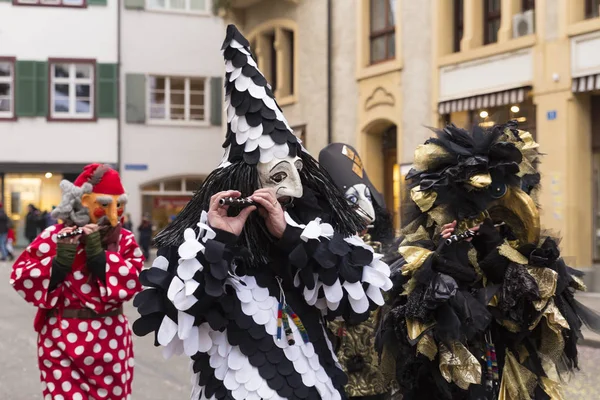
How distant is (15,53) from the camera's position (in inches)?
1027

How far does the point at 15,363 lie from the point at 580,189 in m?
8.79

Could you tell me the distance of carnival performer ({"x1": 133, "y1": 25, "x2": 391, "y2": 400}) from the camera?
275 centimetres

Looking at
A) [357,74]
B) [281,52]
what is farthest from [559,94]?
[281,52]

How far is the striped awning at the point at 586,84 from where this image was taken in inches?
488

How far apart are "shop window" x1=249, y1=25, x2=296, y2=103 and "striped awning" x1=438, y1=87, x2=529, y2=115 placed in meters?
5.50

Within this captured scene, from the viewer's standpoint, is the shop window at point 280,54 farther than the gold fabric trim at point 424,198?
Yes

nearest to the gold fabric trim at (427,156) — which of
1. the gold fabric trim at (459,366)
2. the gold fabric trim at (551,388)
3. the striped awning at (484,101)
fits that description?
the gold fabric trim at (459,366)

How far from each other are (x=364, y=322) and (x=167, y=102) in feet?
77.9

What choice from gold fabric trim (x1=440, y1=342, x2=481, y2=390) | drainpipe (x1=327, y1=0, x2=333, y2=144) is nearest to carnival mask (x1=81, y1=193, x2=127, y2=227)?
gold fabric trim (x1=440, y1=342, x2=481, y2=390)

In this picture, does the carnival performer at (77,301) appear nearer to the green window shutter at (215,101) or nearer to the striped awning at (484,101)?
the striped awning at (484,101)

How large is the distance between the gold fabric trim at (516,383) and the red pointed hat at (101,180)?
246cm

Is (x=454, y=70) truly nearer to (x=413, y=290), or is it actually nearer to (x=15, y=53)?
(x=413, y=290)

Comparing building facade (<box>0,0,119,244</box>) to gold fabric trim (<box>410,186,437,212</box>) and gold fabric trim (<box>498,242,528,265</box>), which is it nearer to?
gold fabric trim (<box>410,186,437,212</box>)

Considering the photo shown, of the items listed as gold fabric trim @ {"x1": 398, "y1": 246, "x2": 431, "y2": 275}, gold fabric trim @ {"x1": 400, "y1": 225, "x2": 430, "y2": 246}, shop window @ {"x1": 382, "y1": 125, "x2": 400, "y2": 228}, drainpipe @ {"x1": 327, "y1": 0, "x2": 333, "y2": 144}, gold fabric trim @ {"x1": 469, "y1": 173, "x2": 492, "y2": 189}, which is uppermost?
drainpipe @ {"x1": 327, "y1": 0, "x2": 333, "y2": 144}
